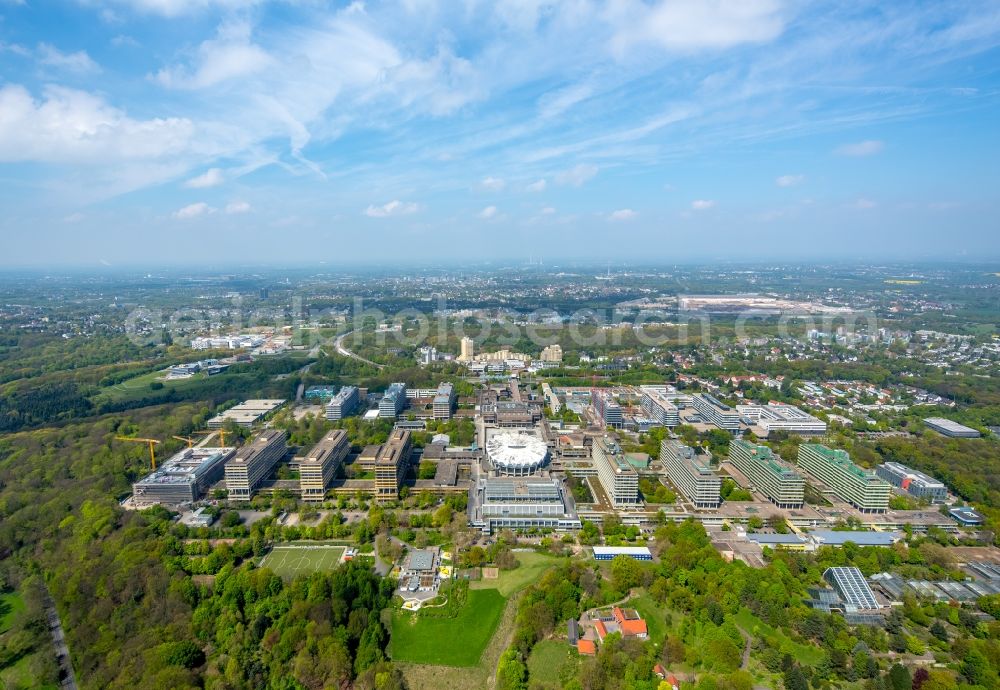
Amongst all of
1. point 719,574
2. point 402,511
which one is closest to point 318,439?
point 402,511

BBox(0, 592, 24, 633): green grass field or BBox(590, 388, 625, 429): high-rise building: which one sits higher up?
BBox(590, 388, 625, 429): high-rise building

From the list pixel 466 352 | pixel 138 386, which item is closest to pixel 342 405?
pixel 466 352

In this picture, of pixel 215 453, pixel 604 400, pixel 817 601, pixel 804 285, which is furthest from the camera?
pixel 804 285

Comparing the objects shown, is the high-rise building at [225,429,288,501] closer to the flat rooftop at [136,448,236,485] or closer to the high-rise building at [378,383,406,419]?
the flat rooftop at [136,448,236,485]

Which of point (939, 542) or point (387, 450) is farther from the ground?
point (387, 450)

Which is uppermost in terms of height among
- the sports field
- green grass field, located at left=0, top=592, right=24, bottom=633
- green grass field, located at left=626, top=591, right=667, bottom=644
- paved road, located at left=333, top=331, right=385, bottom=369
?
paved road, located at left=333, top=331, right=385, bottom=369

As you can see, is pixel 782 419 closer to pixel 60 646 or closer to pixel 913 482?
pixel 913 482

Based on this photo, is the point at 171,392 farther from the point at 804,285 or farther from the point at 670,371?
the point at 804,285

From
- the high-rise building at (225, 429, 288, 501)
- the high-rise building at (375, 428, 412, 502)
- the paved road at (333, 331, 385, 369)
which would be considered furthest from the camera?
the paved road at (333, 331, 385, 369)

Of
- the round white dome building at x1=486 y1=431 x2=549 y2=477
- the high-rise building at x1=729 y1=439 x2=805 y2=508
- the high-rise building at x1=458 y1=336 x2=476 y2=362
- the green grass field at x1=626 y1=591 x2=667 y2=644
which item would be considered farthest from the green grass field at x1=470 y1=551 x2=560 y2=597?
the high-rise building at x1=458 y1=336 x2=476 y2=362
